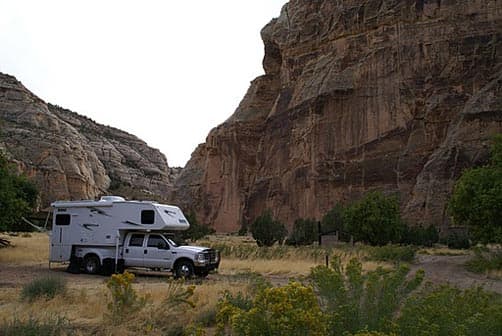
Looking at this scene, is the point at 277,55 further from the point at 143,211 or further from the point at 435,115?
the point at 143,211

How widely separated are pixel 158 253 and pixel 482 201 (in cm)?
1455

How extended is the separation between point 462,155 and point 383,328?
50.1 m

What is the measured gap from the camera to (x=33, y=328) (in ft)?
A: 26.7

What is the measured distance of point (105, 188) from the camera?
98312 millimetres

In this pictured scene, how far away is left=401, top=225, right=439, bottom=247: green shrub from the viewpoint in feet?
142

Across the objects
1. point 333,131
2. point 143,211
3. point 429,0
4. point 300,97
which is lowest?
point 143,211

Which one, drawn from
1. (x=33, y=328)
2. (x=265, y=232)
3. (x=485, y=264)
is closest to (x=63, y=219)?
(x=33, y=328)

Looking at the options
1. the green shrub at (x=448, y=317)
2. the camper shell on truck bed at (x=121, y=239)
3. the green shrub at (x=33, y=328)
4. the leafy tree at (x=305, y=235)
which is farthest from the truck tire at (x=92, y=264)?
the leafy tree at (x=305, y=235)

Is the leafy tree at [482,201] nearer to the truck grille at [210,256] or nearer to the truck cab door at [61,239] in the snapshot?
the truck grille at [210,256]

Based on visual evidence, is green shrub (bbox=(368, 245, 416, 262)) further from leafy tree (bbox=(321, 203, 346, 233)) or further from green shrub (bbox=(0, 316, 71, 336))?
green shrub (bbox=(0, 316, 71, 336))

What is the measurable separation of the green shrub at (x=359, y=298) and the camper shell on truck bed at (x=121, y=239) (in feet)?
43.2

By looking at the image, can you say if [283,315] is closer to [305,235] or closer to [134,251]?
[134,251]

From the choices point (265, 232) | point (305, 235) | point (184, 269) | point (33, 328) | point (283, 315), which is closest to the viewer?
point (283, 315)

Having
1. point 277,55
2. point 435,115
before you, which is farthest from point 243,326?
point 277,55
